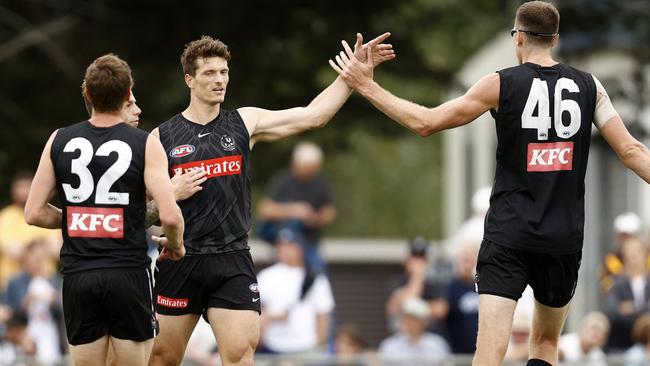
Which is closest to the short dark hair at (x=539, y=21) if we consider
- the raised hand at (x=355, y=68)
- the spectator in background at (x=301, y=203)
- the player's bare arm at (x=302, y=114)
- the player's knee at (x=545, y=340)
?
the player's bare arm at (x=302, y=114)

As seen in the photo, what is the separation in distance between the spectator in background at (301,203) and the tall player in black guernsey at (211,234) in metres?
7.78

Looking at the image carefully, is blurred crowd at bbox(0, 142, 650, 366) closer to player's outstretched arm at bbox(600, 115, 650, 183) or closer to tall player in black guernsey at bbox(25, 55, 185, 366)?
player's outstretched arm at bbox(600, 115, 650, 183)

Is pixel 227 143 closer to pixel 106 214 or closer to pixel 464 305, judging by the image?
pixel 106 214

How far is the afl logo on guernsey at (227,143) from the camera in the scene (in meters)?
9.81

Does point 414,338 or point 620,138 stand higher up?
point 620,138

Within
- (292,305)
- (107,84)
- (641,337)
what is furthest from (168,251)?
(641,337)

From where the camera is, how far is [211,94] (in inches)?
388

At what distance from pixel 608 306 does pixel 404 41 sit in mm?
7863

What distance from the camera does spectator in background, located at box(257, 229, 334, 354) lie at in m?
15.8

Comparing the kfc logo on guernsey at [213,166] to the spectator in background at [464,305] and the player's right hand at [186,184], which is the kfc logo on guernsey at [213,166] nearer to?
the player's right hand at [186,184]

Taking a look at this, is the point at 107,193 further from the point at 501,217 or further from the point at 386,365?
the point at 386,365

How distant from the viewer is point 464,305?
16.0 meters

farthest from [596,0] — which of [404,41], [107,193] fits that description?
[107,193]

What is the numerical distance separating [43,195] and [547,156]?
3231 mm
